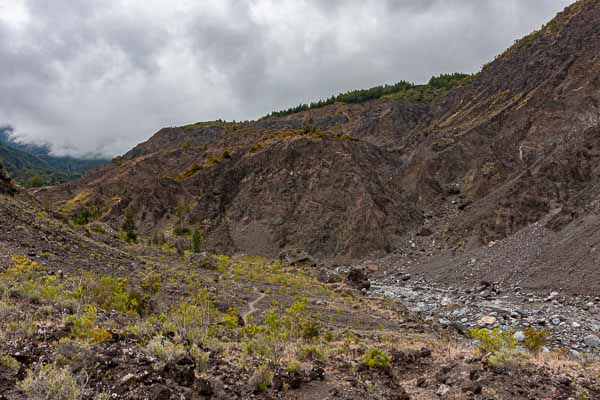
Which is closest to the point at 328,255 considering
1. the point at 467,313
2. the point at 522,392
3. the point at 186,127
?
the point at 467,313

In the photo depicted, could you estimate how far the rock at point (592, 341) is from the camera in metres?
14.8

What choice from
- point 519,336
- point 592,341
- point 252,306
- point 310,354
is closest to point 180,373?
point 310,354

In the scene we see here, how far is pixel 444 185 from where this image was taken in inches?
2029

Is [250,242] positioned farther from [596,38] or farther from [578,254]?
[596,38]

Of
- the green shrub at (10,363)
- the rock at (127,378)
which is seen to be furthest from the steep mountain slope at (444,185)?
the green shrub at (10,363)

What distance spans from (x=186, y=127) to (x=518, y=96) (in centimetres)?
9918

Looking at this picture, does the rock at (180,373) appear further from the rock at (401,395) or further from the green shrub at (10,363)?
the rock at (401,395)

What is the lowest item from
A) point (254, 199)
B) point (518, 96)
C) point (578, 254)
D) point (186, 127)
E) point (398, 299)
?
point (398, 299)

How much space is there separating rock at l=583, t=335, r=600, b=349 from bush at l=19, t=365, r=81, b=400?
54.5ft

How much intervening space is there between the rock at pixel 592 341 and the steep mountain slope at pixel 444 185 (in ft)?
24.1

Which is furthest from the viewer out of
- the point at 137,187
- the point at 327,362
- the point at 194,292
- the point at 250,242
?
the point at 137,187

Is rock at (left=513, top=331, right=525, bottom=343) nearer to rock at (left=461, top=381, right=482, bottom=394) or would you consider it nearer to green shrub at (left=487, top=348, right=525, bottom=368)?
green shrub at (left=487, top=348, right=525, bottom=368)

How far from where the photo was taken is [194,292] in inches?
683

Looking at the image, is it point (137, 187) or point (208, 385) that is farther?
point (137, 187)
